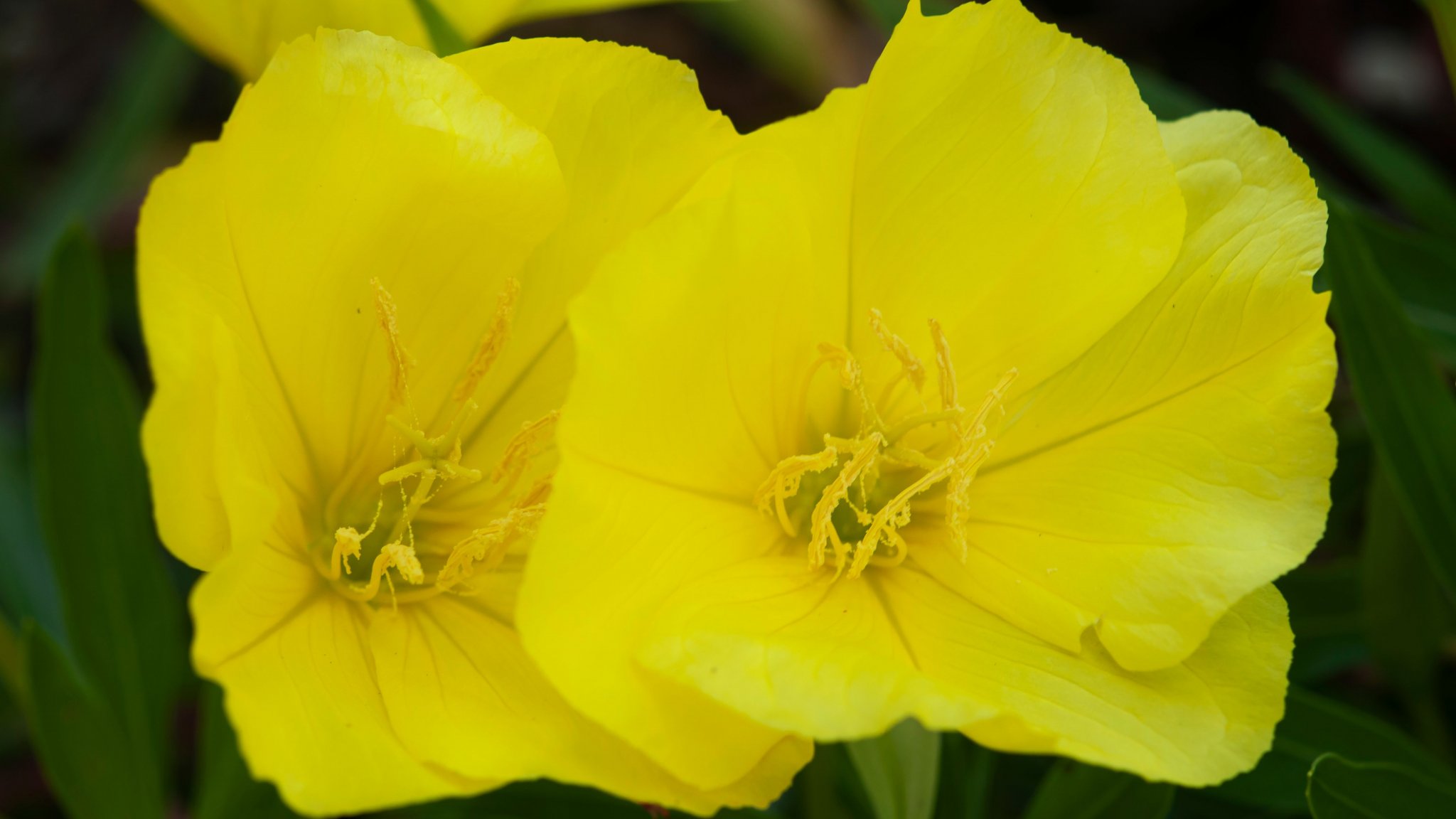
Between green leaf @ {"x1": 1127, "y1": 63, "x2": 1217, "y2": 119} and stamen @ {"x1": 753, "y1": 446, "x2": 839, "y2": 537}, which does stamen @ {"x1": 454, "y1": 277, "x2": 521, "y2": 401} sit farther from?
green leaf @ {"x1": 1127, "y1": 63, "x2": 1217, "y2": 119}

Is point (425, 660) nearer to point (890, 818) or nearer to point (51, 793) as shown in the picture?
point (890, 818)

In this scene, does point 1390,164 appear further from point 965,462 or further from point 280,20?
point 280,20

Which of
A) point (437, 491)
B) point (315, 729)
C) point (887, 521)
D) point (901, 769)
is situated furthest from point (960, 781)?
point (315, 729)

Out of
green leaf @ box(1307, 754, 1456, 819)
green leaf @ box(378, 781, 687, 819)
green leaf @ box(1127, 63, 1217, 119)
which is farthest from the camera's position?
green leaf @ box(1127, 63, 1217, 119)

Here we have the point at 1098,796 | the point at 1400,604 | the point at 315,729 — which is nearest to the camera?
the point at 315,729

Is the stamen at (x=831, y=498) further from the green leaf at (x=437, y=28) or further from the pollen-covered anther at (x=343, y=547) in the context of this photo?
the green leaf at (x=437, y=28)

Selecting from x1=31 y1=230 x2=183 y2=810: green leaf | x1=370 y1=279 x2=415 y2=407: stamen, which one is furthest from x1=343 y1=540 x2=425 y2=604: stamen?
x1=31 y1=230 x2=183 y2=810: green leaf

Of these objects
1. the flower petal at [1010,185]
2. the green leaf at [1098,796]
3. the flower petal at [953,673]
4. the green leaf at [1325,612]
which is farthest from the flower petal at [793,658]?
the green leaf at [1325,612]
